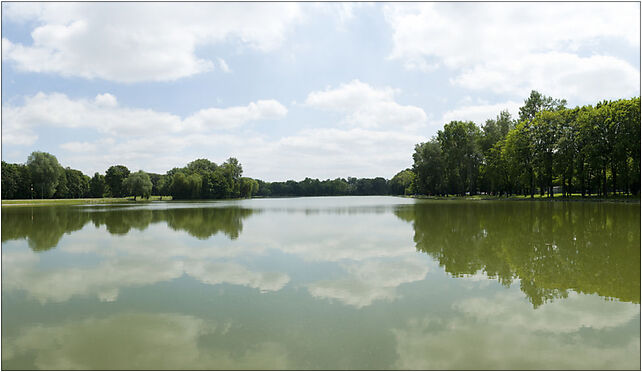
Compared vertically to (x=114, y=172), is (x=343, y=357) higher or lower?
lower

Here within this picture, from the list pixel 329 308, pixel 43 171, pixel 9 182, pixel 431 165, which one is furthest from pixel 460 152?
pixel 9 182

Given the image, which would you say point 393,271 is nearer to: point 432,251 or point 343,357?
point 432,251

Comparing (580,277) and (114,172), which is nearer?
(580,277)

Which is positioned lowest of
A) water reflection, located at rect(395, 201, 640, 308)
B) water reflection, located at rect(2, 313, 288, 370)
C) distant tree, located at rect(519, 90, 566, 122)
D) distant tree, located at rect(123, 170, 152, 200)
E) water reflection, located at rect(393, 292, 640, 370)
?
water reflection, located at rect(2, 313, 288, 370)

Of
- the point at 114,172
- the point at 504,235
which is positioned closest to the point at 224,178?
the point at 114,172

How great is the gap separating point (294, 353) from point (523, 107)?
238ft

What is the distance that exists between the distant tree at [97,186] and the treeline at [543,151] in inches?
3977

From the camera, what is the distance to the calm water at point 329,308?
4.28 metres

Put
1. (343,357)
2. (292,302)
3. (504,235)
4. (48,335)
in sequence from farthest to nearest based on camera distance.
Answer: (504,235) < (292,302) < (48,335) < (343,357)

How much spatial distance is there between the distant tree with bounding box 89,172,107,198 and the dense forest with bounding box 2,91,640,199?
0.93 ft

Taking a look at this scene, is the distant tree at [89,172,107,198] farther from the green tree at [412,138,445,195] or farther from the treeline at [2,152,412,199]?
the green tree at [412,138,445,195]

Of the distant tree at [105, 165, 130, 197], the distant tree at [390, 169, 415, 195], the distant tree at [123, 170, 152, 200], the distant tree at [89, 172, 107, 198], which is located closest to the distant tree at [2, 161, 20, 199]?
the distant tree at [105, 165, 130, 197]

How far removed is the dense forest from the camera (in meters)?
44.2

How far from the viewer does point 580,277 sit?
7516 millimetres
